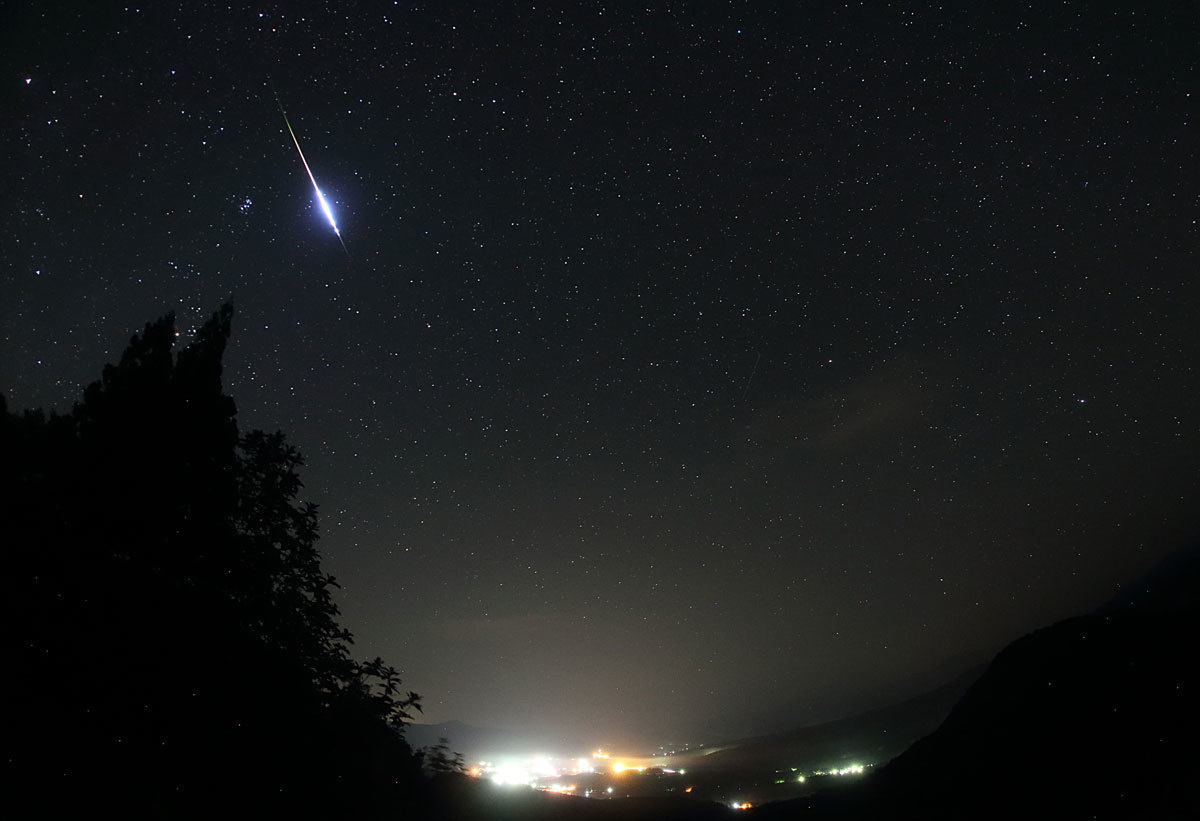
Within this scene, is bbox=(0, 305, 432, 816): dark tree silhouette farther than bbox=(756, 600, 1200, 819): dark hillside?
No

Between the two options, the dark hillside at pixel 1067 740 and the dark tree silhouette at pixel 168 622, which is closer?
the dark tree silhouette at pixel 168 622

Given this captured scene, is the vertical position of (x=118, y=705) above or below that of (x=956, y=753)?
above

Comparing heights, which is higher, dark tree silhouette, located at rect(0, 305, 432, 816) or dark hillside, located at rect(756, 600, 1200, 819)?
dark tree silhouette, located at rect(0, 305, 432, 816)

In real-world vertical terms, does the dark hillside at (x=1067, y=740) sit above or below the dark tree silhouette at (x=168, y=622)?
below

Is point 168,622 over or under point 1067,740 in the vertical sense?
over

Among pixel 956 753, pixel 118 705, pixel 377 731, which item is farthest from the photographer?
pixel 956 753

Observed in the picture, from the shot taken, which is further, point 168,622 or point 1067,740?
point 1067,740

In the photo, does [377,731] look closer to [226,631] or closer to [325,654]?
[325,654]

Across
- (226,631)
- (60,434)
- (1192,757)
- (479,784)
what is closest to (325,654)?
(226,631)
